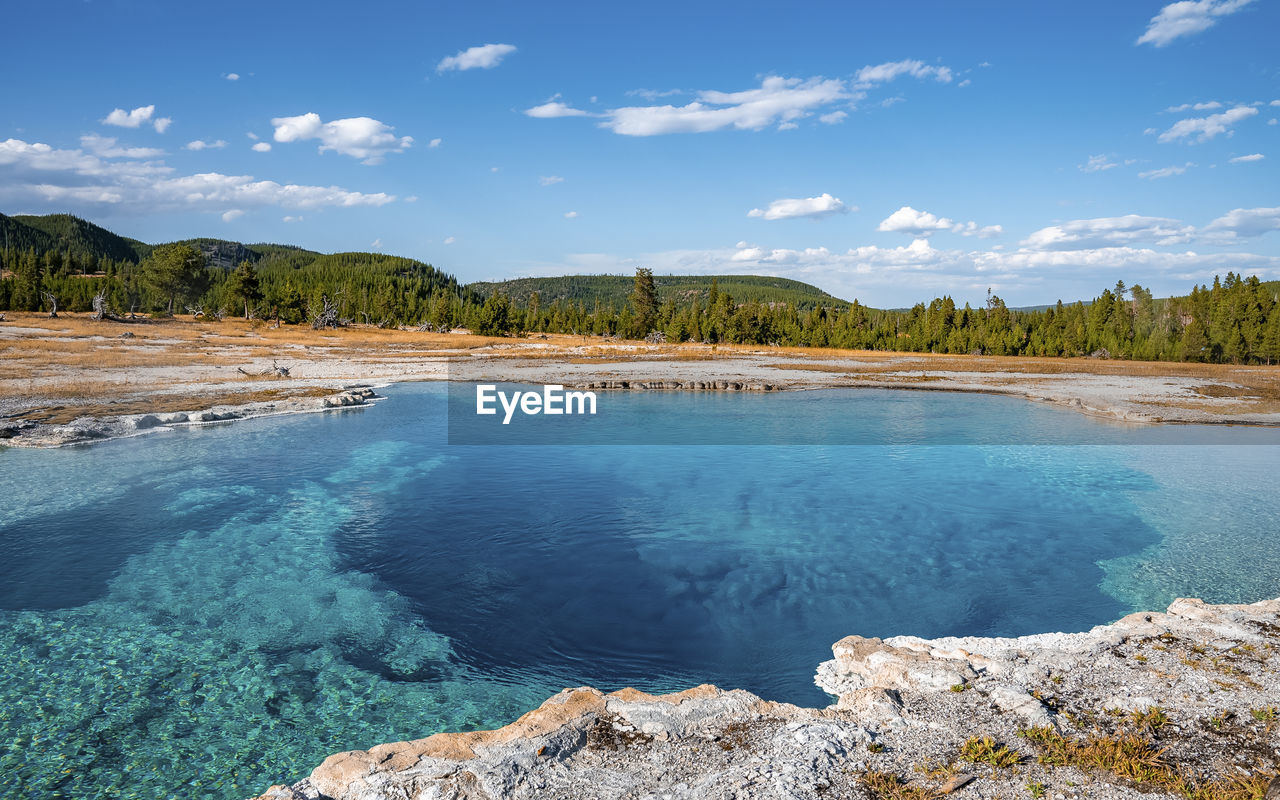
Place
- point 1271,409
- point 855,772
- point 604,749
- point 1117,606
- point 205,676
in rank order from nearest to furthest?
point 855,772
point 604,749
point 205,676
point 1117,606
point 1271,409

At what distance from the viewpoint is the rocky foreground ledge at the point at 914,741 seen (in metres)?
5.94

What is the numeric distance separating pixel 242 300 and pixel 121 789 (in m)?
126

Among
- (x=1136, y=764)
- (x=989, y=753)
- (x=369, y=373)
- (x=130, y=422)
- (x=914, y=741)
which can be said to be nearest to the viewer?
(x=1136, y=764)

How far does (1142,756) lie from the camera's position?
6.22m

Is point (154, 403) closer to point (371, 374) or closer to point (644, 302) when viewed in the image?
point (371, 374)

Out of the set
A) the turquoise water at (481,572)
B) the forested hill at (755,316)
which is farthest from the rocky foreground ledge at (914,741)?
the forested hill at (755,316)

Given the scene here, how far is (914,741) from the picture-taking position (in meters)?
6.62

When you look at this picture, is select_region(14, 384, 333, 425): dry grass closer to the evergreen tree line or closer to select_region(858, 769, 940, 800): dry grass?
select_region(858, 769, 940, 800): dry grass

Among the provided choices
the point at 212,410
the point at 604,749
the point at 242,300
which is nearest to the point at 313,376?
the point at 212,410

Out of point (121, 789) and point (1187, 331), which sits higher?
point (1187, 331)

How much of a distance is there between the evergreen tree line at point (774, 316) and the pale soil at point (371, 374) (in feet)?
74.0

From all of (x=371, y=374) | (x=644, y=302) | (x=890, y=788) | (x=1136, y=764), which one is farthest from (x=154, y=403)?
(x=644, y=302)

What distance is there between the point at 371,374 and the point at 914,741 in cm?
4677

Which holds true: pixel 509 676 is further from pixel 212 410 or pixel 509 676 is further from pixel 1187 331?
pixel 1187 331
